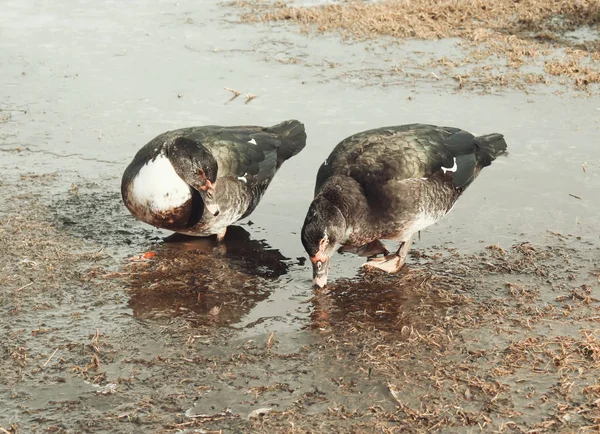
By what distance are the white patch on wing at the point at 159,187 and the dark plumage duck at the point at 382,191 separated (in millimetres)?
1084

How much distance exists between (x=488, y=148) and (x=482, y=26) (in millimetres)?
6329

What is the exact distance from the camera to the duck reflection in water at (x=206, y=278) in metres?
6.11

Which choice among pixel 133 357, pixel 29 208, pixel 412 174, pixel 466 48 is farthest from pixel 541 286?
pixel 466 48

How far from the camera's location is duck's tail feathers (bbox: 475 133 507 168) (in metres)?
7.38

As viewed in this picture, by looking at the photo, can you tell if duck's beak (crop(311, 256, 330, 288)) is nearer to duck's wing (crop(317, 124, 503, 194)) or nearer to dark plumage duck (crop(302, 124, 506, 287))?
dark plumage duck (crop(302, 124, 506, 287))

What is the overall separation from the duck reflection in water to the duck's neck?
0.77m

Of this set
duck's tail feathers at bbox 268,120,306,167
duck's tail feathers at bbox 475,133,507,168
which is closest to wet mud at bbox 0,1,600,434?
duck's tail feathers at bbox 268,120,306,167

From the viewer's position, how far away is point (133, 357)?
539cm

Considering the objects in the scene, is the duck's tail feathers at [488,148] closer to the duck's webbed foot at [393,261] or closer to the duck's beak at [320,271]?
the duck's webbed foot at [393,261]

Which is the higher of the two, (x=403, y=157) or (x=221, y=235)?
(x=403, y=157)

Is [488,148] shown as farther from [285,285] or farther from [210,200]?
[210,200]

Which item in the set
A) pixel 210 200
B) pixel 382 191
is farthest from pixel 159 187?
pixel 382 191

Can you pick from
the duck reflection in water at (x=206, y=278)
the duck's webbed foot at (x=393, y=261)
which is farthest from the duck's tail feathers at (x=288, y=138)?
the duck's webbed foot at (x=393, y=261)

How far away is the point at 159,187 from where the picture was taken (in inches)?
267
